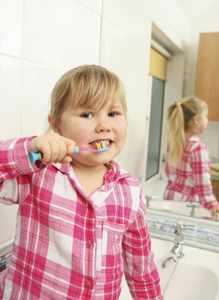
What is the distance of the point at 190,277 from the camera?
88cm

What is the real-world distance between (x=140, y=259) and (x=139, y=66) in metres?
0.67

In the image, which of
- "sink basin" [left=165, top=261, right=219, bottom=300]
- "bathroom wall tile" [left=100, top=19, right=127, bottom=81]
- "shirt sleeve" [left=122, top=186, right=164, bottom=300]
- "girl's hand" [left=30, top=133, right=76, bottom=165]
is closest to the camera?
"girl's hand" [left=30, top=133, right=76, bottom=165]

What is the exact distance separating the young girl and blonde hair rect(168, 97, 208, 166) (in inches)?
14.0

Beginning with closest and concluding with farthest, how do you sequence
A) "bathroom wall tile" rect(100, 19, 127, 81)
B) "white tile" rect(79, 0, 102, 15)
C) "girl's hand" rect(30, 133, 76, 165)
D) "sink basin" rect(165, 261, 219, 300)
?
"girl's hand" rect(30, 133, 76, 165)
"sink basin" rect(165, 261, 219, 300)
"white tile" rect(79, 0, 102, 15)
"bathroom wall tile" rect(100, 19, 127, 81)

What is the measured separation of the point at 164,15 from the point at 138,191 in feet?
2.09

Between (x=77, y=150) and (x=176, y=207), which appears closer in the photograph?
(x=77, y=150)

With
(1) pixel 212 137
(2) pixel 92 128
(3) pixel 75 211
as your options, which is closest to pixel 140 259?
(3) pixel 75 211

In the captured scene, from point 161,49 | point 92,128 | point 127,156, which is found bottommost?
point 127,156

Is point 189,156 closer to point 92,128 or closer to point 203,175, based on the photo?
point 203,175

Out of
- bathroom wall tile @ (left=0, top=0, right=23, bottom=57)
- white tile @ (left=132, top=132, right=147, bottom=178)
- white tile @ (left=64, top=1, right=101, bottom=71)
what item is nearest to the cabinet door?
white tile @ (left=132, top=132, right=147, bottom=178)

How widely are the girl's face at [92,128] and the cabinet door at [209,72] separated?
40 cm

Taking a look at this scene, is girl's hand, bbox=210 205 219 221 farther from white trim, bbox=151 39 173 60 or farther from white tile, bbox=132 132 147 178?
white trim, bbox=151 39 173 60

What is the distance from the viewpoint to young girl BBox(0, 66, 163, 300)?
0.58 m

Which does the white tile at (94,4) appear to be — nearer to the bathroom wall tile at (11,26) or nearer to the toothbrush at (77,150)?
the bathroom wall tile at (11,26)
